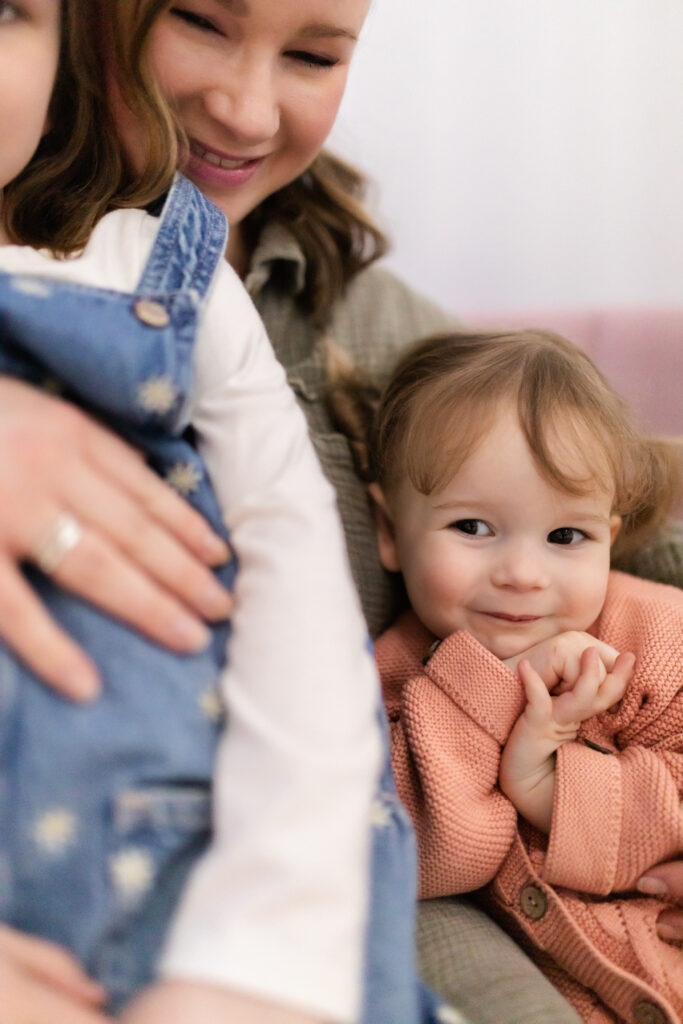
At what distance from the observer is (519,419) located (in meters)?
1.00

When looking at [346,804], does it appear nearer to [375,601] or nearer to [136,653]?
[136,653]

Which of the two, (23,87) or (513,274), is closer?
(23,87)

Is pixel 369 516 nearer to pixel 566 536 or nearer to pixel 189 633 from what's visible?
pixel 566 536

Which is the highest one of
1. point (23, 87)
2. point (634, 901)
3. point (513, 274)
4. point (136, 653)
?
point (23, 87)

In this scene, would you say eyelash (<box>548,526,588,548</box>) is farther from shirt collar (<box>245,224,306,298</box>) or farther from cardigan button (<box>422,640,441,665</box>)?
shirt collar (<box>245,224,306,298</box>)

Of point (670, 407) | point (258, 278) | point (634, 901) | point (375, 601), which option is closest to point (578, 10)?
point (670, 407)

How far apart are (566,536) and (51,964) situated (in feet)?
2.11

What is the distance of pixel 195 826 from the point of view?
2.19 ft

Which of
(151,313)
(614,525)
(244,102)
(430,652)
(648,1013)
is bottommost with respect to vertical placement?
(648,1013)

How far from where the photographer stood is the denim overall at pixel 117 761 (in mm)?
639

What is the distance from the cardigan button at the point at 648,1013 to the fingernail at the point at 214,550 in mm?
546

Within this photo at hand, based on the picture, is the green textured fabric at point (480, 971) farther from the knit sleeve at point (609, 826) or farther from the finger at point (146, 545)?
the finger at point (146, 545)

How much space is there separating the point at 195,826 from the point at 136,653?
13cm

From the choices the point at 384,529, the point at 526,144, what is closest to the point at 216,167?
the point at 384,529
